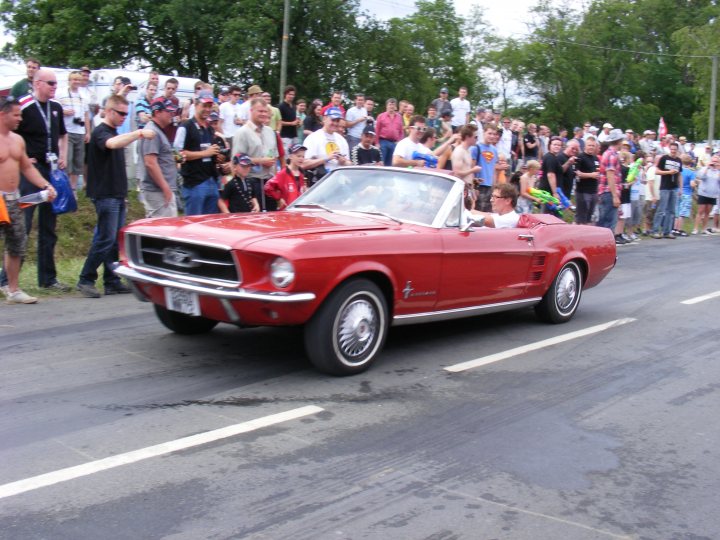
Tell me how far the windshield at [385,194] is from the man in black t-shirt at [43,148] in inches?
133

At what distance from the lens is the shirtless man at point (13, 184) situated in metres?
7.87

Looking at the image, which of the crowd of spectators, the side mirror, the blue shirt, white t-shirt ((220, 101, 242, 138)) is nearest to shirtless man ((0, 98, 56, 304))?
the crowd of spectators

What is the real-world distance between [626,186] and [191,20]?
25063 millimetres

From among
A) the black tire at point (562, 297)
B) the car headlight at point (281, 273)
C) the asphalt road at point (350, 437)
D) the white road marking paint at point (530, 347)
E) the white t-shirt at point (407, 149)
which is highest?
the white t-shirt at point (407, 149)

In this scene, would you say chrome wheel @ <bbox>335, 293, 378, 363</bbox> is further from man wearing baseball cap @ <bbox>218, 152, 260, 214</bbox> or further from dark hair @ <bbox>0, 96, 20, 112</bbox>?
dark hair @ <bbox>0, 96, 20, 112</bbox>

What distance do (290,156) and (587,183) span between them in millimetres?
7809

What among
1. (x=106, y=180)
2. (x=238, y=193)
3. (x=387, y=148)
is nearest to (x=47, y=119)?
(x=106, y=180)

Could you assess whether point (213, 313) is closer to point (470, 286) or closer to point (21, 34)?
point (470, 286)

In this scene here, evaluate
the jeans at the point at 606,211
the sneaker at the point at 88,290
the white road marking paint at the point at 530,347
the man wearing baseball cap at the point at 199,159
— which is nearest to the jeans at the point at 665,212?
the jeans at the point at 606,211

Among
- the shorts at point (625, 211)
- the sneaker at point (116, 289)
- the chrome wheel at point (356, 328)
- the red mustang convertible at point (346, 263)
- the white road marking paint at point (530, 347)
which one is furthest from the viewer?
the shorts at point (625, 211)

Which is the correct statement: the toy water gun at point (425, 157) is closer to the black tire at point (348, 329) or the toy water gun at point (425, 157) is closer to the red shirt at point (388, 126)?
the red shirt at point (388, 126)

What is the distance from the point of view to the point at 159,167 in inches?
373

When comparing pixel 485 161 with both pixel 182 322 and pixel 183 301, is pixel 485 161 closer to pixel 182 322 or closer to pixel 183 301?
pixel 182 322

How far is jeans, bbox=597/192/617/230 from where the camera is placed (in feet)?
53.7
